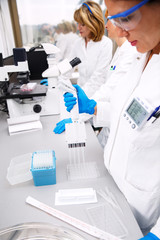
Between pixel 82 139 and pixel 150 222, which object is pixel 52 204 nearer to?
pixel 82 139

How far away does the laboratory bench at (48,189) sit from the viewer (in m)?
0.76

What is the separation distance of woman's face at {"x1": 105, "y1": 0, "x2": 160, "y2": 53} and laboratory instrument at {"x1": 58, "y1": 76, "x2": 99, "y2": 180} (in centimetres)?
45

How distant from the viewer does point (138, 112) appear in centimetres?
70

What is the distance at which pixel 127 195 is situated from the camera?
84 cm

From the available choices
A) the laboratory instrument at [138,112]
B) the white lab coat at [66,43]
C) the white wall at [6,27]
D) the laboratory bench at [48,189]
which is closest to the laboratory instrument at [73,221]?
the laboratory bench at [48,189]

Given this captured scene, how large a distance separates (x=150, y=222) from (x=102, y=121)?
0.61 m

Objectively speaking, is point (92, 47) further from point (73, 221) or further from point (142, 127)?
point (73, 221)

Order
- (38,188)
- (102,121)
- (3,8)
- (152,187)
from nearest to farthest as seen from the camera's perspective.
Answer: (152,187) < (38,188) < (102,121) < (3,8)

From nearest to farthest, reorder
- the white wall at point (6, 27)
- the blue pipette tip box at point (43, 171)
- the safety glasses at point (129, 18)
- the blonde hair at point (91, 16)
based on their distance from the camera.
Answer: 1. the safety glasses at point (129, 18)
2. the blue pipette tip box at point (43, 171)
3. the blonde hair at point (91, 16)
4. the white wall at point (6, 27)

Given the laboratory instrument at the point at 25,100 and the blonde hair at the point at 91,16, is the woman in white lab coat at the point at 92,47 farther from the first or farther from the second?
the laboratory instrument at the point at 25,100

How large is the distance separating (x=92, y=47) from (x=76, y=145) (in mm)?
1440

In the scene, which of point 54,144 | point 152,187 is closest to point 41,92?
point 54,144

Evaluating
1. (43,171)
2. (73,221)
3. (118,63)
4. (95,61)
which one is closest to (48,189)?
(43,171)

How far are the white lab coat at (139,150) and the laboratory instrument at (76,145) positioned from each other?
0.15 metres
